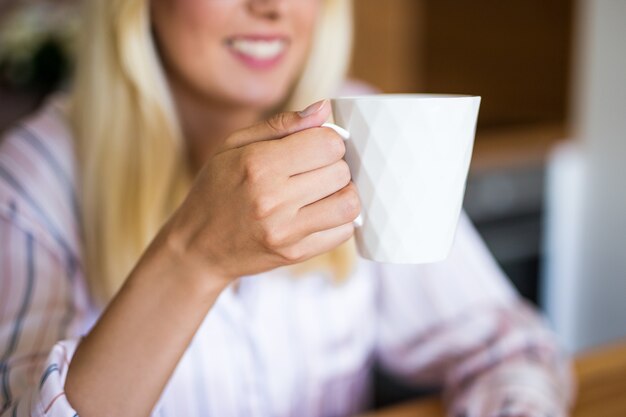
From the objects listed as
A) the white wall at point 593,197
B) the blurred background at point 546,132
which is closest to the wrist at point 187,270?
the blurred background at point 546,132

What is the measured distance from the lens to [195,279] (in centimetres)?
49

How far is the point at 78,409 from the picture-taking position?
0.51 m

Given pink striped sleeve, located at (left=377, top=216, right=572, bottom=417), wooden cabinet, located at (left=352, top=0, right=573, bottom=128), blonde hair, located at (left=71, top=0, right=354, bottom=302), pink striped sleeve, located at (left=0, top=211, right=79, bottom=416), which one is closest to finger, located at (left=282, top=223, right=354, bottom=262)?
pink striped sleeve, located at (left=0, top=211, right=79, bottom=416)

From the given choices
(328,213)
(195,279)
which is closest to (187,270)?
(195,279)

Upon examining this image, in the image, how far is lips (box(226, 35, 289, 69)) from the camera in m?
0.80

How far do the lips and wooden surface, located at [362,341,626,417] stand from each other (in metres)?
0.43

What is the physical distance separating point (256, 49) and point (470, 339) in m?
0.48

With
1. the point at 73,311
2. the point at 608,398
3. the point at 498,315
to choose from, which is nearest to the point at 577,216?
the point at 498,315

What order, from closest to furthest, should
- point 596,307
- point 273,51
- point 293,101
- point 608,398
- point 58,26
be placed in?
point 608,398 → point 273,51 → point 293,101 → point 58,26 → point 596,307

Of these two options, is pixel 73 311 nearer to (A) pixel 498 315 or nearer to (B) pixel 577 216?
(A) pixel 498 315

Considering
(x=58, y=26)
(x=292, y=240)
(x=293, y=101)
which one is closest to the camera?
(x=292, y=240)

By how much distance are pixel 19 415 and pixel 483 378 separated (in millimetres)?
507

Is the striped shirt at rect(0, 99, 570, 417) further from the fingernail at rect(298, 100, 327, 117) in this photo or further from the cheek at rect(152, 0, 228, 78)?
the fingernail at rect(298, 100, 327, 117)

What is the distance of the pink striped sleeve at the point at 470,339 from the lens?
2.39 ft
